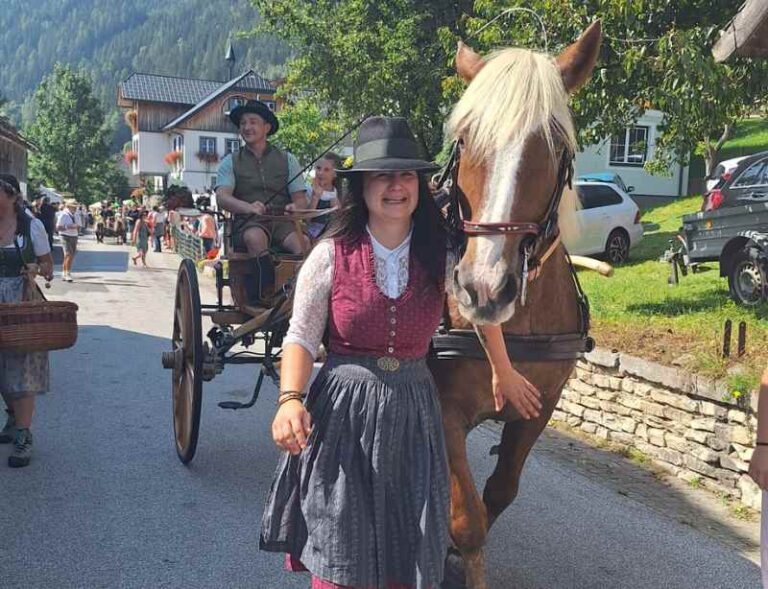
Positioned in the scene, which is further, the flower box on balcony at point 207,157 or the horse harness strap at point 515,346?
the flower box on balcony at point 207,157

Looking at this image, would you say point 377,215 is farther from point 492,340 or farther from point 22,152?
point 22,152

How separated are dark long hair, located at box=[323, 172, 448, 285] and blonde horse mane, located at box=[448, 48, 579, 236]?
0.23 m

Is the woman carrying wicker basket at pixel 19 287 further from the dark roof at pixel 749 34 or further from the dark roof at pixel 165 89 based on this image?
the dark roof at pixel 165 89

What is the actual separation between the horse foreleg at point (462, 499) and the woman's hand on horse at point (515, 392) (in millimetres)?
215

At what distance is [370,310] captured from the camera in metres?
2.42

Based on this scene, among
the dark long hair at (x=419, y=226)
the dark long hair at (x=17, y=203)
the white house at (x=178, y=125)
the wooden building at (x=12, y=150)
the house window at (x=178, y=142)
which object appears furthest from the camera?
the house window at (x=178, y=142)

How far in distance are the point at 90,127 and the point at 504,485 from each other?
232 ft

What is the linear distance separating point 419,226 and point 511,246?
0.35 metres

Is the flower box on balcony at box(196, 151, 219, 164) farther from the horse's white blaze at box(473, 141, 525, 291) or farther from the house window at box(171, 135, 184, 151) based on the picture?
the horse's white blaze at box(473, 141, 525, 291)

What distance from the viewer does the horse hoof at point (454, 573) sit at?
3.05 meters

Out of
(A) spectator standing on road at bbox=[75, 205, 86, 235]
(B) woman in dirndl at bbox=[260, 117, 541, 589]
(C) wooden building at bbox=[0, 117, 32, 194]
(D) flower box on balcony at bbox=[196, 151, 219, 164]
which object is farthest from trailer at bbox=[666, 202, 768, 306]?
(D) flower box on balcony at bbox=[196, 151, 219, 164]

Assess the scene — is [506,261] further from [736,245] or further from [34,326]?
[736,245]

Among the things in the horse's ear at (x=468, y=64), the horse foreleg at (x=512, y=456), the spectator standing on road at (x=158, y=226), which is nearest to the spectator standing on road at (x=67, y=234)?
the spectator standing on road at (x=158, y=226)

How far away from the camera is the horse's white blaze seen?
234 centimetres
